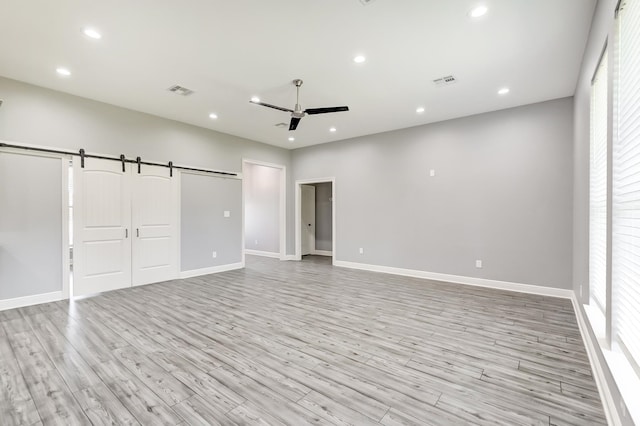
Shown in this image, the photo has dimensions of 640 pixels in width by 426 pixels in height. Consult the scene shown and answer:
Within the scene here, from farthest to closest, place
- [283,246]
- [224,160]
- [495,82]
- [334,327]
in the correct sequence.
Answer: [283,246] → [224,160] → [495,82] → [334,327]

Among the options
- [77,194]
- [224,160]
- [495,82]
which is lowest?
[77,194]

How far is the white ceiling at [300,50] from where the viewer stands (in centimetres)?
255

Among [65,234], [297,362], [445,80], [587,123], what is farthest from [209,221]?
[587,123]

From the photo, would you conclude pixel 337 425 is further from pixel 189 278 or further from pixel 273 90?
pixel 189 278

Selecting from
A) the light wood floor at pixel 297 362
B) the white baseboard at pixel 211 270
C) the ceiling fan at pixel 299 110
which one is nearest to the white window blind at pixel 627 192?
the light wood floor at pixel 297 362

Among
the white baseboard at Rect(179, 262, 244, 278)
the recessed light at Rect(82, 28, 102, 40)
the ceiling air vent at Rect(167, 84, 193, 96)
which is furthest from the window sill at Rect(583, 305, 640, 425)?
the white baseboard at Rect(179, 262, 244, 278)

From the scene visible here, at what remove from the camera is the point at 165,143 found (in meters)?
5.48

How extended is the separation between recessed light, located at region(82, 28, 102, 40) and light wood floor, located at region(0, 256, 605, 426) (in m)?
3.13

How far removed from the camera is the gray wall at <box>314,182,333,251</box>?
8.84m

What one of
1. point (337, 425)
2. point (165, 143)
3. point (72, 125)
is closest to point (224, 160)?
point (165, 143)

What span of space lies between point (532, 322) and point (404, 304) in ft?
4.86

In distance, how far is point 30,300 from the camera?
157 inches

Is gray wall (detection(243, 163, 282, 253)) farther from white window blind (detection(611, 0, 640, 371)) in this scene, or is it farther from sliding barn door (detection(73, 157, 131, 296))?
white window blind (detection(611, 0, 640, 371))

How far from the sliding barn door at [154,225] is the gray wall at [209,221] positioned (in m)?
0.19
